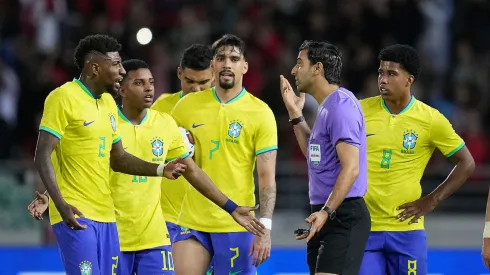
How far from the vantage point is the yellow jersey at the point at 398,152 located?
30.2 ft

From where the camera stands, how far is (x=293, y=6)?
17953 mm

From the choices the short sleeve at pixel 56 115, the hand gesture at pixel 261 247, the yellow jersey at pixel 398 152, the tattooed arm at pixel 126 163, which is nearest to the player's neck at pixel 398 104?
the yellow jersey at pixel 398 152

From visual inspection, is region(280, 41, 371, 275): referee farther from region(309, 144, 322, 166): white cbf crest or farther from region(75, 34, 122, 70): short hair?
region(75, 34, 122, 70): short hair

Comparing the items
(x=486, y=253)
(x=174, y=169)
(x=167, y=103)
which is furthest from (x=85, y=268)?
(x=486, y=253)

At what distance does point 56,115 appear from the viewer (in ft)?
26.2

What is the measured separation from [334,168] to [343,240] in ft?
1.74

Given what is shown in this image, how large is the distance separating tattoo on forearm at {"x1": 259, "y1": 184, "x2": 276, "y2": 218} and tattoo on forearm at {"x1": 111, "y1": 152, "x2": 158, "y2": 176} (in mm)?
1039

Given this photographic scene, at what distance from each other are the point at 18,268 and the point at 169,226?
7.89 ft

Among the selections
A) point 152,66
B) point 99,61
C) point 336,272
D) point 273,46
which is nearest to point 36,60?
point 152,66

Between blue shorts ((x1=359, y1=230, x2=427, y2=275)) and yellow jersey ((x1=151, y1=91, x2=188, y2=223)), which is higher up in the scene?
yellow jersey ((x1=151, y1=91, x2=188, y2=223))

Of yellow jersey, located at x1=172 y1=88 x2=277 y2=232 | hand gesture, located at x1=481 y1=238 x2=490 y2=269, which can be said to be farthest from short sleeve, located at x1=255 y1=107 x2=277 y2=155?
hand gesture, located at x1=481 y1=238 x2=490 y2=269

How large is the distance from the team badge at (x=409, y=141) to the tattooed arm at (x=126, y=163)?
2183 mm

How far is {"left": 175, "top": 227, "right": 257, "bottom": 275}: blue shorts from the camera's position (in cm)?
920

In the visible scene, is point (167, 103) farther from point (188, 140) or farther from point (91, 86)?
point (91, 86)
